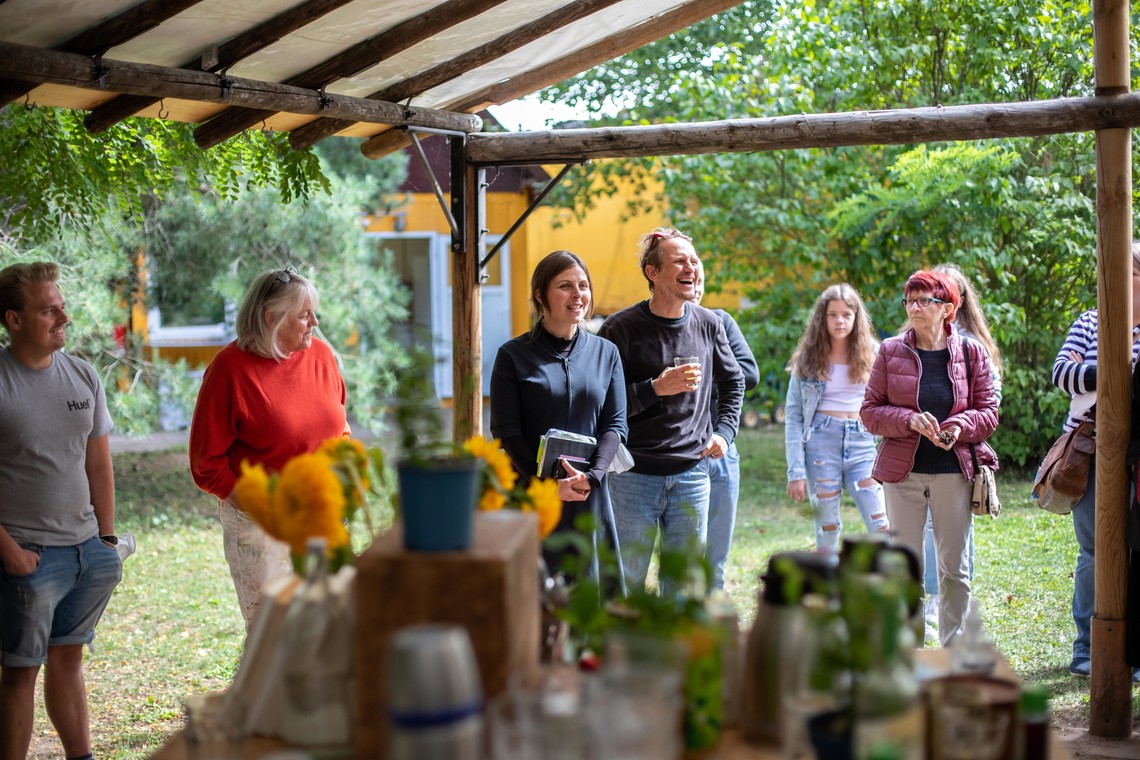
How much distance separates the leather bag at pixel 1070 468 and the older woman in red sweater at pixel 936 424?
249mm

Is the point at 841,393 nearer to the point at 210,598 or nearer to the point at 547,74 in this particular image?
the point at 547,74

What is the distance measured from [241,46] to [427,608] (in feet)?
9.86

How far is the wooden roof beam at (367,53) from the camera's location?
14.3 feet

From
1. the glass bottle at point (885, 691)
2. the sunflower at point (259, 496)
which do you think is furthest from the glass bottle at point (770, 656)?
the sunflower at point (259, 496)

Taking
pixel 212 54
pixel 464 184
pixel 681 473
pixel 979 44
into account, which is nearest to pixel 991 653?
pixel 681 473

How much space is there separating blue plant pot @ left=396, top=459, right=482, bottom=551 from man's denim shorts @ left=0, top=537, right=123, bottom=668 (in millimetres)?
2427

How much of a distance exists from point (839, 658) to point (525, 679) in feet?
1.54

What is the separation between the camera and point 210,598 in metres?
6.93

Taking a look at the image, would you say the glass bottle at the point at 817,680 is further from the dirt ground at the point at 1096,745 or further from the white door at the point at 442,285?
the white door at the point at 442,285

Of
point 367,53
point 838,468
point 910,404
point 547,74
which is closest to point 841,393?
point 838,468

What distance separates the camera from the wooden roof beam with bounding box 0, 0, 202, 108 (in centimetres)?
352

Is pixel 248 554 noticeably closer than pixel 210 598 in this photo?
Yes

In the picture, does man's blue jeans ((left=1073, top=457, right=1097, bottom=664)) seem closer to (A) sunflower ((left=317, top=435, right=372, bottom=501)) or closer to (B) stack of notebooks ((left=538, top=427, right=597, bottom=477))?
(B) stack of notebooks ((left=538, top=427, right=597, bottom=477))

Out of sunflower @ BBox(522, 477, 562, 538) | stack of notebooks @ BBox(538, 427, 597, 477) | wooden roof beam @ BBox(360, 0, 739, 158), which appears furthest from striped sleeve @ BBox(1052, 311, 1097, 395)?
sunflower @ BBox(522, 477, 562, 538)
